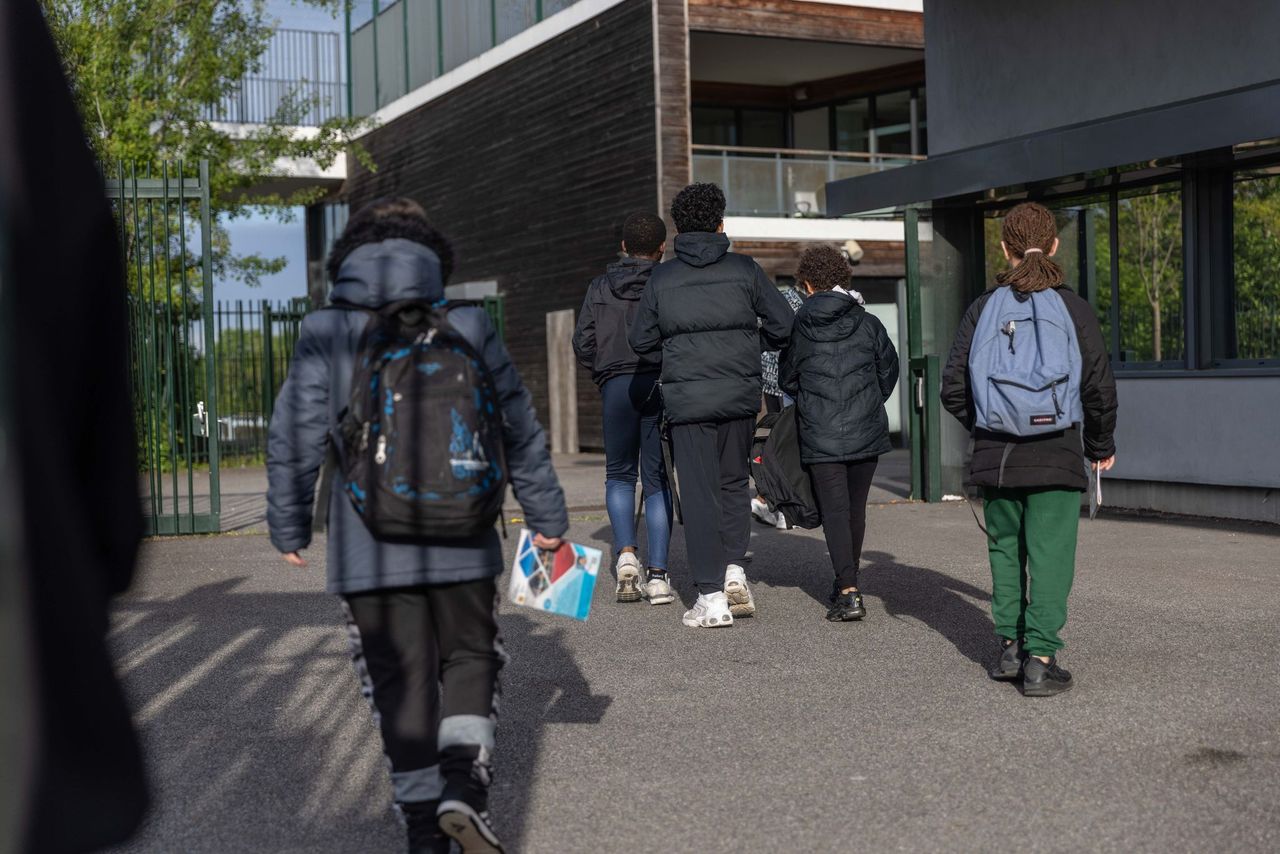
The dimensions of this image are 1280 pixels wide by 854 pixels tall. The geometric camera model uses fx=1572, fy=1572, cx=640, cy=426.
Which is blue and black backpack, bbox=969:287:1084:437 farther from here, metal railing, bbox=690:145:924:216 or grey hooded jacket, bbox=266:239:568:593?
metal railing, bbox=690:145:924:216

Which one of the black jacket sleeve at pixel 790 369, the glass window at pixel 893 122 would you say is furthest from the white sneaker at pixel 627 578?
the glass window at pixel 893 122

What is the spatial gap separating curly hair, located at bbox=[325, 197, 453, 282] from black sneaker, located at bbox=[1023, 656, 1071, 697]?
2834 mm

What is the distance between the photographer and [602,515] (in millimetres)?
12523

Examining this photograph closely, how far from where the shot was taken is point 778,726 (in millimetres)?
5262

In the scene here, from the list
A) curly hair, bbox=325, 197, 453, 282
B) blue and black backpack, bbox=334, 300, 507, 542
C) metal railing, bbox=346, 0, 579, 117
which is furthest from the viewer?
metal railing, bbox=346, 0, 579, 117

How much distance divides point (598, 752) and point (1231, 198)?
7.84 meters

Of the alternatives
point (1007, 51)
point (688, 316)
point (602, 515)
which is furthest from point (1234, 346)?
point (688, 316)

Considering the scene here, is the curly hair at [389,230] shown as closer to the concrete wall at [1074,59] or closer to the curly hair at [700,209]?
the curly hair at [700,209]

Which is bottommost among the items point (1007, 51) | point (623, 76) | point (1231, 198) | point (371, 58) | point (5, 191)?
point (5, 191)

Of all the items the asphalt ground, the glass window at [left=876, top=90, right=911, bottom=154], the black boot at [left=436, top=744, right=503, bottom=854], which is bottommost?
the asphalt ground

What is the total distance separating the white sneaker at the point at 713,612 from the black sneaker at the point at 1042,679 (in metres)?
1.68

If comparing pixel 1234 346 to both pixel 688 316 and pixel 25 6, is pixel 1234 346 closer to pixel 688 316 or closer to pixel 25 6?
pixel 688 316

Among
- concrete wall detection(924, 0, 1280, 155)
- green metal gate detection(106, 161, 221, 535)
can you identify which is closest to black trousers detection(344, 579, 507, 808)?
green metal gate detection(106, 161, 221, 535)

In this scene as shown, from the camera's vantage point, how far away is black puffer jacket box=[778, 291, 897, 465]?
7234mm
